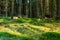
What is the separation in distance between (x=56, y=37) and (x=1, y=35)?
12.0ft

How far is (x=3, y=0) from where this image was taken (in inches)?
1654

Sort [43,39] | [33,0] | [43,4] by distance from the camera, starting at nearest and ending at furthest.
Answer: [43,39]
[43,4]
[33,0]

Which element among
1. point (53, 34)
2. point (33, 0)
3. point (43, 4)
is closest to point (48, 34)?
point (53, 34)

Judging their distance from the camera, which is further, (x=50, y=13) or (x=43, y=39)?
(x=50, y=13)

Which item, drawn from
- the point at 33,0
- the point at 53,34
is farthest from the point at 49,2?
the point at 53,34

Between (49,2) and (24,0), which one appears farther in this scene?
(24,0)

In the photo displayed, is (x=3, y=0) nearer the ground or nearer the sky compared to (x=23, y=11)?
nearer the sky

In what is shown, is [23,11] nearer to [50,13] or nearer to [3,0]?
[3,0]

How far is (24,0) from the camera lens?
147 feet

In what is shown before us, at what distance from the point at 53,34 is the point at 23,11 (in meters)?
31.9

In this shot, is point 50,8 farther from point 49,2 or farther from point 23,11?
point 23,11

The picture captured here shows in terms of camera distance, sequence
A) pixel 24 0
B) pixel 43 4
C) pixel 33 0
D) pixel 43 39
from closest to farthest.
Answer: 1. pixel 43 39
2. pixel 43 4
3. pixel 33 0
4. pixel 24 0

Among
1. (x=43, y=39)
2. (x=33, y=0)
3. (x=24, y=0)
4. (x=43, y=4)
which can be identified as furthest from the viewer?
(x=24, y=0)

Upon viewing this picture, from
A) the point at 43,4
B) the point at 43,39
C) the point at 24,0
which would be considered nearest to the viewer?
the point at 43,39
